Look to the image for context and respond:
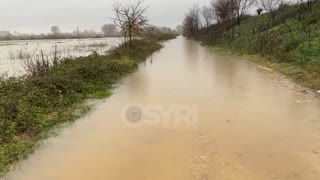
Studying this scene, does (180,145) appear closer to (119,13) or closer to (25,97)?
(25,97)

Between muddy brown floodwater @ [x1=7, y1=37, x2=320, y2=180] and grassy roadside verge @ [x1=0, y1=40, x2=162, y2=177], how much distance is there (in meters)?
0.35

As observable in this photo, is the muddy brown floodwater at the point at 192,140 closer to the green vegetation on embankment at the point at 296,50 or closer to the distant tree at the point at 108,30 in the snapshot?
the green vegetation on embankment at the point at 296,50

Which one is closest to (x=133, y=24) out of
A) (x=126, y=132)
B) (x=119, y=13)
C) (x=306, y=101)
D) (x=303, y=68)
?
(x=119, y=13)

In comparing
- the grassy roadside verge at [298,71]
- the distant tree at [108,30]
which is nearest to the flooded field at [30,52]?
the grassy roadside verge at [298,71]

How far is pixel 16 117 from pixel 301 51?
14399 millimetres

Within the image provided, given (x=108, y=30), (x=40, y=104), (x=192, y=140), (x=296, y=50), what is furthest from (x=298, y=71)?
(x=108, y=30)

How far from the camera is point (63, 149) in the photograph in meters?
6.69

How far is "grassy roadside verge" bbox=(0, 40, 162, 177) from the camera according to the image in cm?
668

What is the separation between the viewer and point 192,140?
6.96 m

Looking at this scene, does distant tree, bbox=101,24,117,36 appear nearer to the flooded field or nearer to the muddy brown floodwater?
the flooded field

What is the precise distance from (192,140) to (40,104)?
4181 millimetres

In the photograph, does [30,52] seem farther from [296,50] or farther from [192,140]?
[192,140]

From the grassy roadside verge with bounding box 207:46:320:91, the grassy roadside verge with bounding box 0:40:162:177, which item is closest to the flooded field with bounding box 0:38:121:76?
the grassy roadside verge with bounding box 0:40:162:177

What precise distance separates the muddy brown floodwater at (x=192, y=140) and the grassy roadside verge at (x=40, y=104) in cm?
35
